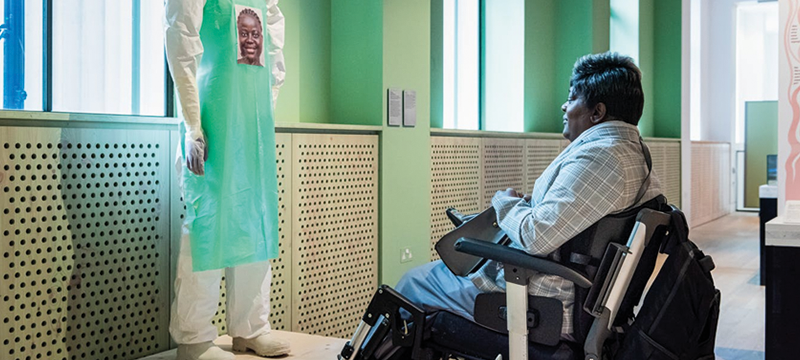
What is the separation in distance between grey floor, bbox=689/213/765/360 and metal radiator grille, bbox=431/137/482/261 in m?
1.73

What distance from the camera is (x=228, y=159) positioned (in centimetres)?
290

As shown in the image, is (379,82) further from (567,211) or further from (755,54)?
(755,54)

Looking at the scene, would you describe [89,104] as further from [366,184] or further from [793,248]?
[793,248]

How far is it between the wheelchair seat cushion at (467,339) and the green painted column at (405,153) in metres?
2.25

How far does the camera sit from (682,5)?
31.8 ft

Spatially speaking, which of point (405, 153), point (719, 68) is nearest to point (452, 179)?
point (405, 153)

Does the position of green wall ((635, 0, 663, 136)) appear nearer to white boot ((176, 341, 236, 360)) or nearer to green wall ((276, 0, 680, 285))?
green wall ((276, 0, 680, 285))

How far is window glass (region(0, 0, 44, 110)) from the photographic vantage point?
281cm

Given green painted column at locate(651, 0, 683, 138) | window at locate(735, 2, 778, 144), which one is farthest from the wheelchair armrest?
window at locate(735, 2, 778, 144)

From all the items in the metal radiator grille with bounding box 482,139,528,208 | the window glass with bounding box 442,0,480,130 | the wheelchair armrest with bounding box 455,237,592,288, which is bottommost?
the wheelchair armrest with bounding box 455,237,592,288

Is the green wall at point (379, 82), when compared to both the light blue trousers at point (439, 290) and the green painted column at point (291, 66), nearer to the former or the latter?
the green painted column at point (291, 66)

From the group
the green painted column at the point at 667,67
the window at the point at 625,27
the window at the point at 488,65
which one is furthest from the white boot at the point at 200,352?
the green painted column at the point at 667,67

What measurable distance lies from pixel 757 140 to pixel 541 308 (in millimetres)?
11117

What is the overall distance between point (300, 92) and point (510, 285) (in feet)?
8.13
